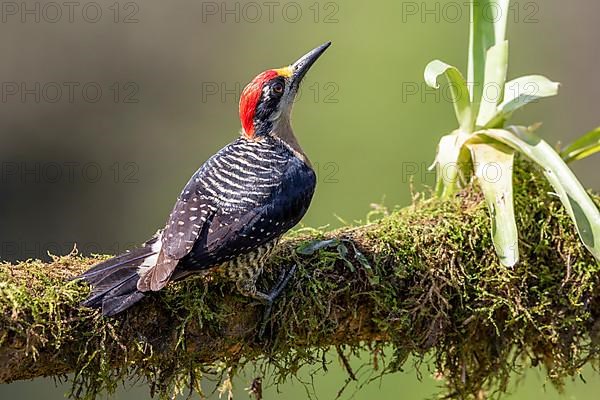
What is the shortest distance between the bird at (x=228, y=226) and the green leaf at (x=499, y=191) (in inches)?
23.0

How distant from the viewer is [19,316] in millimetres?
2447

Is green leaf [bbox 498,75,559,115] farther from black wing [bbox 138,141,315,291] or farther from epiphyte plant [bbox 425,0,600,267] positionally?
black wing [bbox 138,141,315,291]

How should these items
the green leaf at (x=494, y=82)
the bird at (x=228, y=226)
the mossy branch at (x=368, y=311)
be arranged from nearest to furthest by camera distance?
1. the mossy branch at (x=368, y=311)
2. the bird at (x=228, y=226)
3. the green leaf at (x=494, y=82)

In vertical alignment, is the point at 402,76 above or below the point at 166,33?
below

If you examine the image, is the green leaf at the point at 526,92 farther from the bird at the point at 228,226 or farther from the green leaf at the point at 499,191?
the bird at the point at 228,226

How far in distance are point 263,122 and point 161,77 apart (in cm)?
505

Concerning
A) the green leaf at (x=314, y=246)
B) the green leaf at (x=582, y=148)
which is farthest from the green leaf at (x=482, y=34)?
the green leaf at (x=314, y=246)

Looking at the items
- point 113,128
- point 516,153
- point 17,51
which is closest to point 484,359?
point 516,153

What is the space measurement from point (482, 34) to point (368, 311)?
120 cm

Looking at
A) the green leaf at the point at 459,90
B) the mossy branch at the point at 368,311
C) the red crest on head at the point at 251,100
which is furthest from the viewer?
the red crest on head at the point at 251,100

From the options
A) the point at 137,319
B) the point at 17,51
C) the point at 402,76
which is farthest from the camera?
the point at 17,51

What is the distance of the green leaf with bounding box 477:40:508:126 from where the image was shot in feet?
10.9

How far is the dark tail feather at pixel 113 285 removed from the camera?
2.54 meters

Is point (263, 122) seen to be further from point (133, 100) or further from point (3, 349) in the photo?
point (133, 100)
